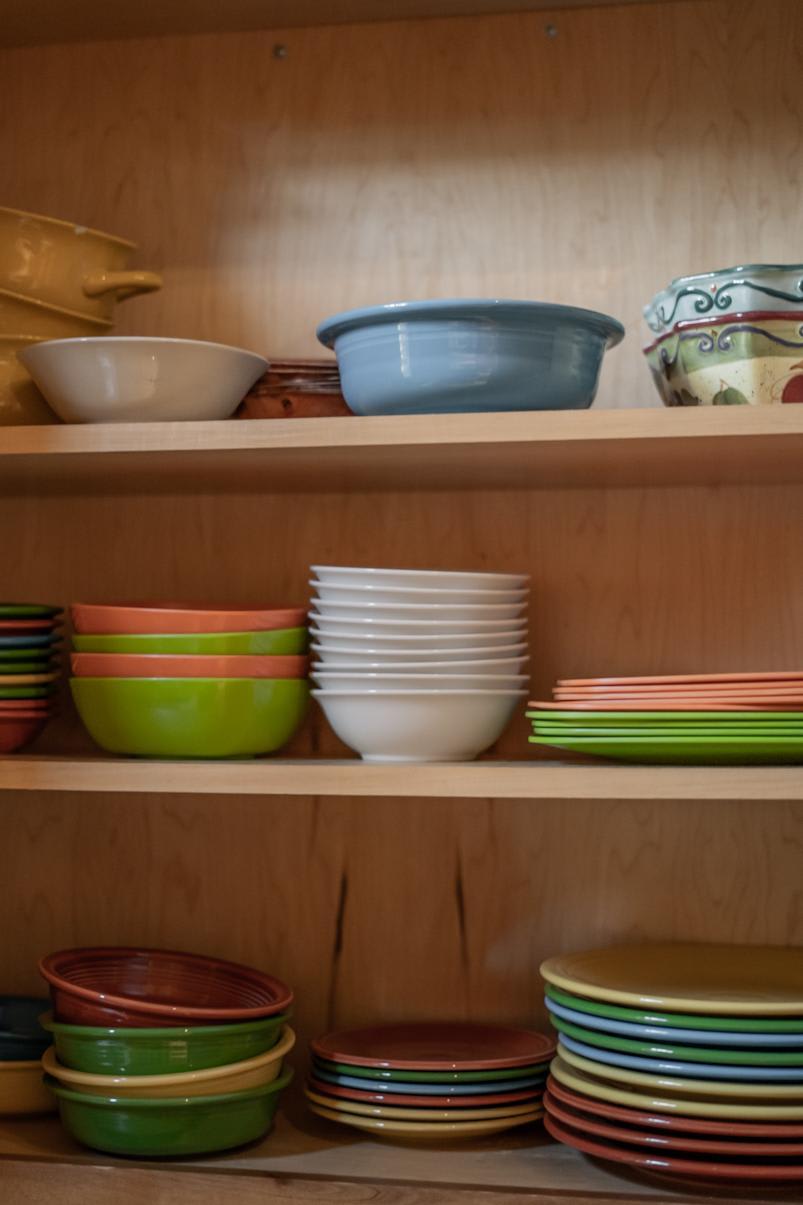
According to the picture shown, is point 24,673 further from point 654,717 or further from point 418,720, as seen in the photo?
point 654,717

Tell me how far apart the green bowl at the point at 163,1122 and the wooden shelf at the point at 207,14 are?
46.0 inches

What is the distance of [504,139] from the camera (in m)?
1.56

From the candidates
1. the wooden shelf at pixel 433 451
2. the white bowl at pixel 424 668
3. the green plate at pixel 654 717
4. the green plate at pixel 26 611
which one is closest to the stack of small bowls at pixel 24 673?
the green plate at pixel 26 611

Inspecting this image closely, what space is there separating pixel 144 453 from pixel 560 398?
41 cm

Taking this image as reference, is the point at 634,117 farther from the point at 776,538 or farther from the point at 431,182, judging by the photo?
the point at 776,538

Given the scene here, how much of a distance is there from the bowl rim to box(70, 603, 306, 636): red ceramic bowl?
0.05 metres

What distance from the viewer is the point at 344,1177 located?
1266 mm

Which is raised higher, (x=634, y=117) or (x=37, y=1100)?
(x=634, y=117)

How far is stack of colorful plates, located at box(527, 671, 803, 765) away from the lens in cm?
121

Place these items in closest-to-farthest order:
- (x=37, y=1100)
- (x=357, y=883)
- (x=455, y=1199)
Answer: (x=455, y=1199)
(x=37, y=1100)
(x=357, y=883)

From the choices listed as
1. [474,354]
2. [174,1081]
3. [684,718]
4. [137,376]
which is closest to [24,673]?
[137,376]

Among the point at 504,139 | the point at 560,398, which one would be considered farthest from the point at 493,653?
the point at 504,139

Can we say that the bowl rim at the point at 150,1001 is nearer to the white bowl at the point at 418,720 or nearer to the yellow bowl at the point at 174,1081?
the yellow bowl at the point at 174,1081

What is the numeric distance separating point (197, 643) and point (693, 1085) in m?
0.61
